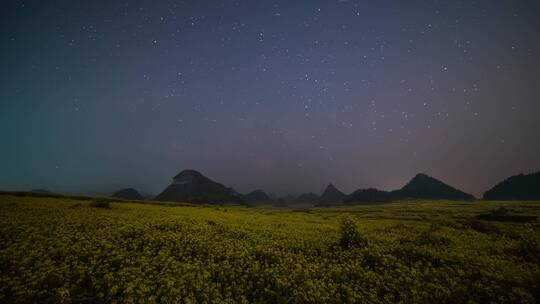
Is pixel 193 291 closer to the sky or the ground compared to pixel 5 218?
closer to the ground

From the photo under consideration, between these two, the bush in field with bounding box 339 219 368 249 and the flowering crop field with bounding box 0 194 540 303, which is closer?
the flowering crop field with bounding box 0 194 540 303

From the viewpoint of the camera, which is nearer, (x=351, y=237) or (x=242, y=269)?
(x=242, y=269)

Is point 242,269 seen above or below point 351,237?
below

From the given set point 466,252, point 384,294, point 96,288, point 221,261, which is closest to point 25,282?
point 96,288

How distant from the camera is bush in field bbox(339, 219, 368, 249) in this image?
714 inches

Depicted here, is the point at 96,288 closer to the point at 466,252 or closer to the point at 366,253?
→ the point at 366,253

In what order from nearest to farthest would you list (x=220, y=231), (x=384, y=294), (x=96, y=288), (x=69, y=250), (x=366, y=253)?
(x=96, y=288), (x=384, y=294), (x=69, y=250), (x=366, y=253), (x=220, y=231)

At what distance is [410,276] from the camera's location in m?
12.9

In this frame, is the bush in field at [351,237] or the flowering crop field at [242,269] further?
the bush in field at [351,237]

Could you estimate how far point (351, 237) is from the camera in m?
18.4

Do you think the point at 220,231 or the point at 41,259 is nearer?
the point at 41,259

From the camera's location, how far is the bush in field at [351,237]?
18141 mm

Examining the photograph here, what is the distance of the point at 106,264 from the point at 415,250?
61.3 ft

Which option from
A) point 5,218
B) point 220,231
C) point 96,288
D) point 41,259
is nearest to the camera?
point 96,288
